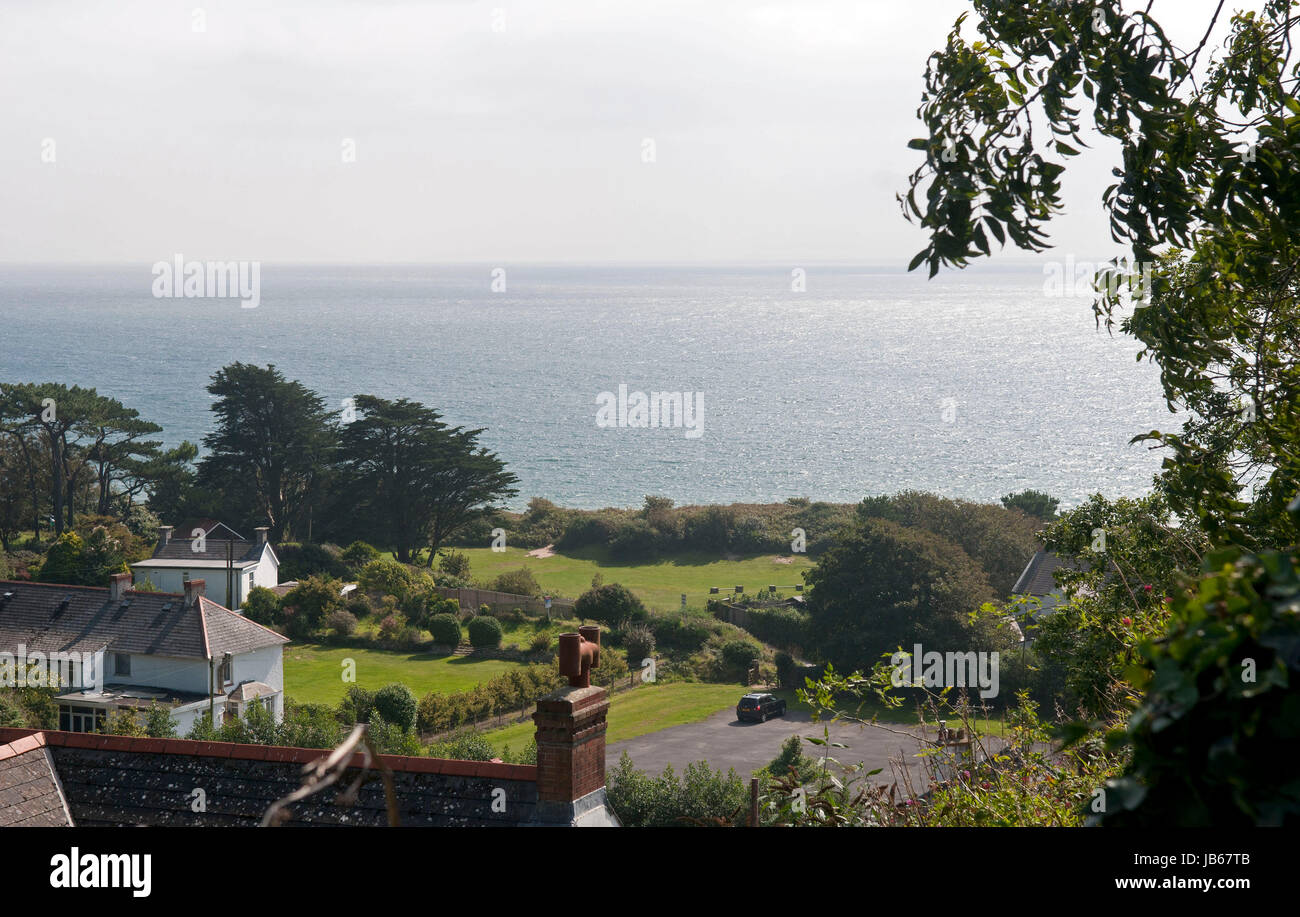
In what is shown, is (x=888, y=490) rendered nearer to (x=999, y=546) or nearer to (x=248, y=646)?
(x=999, y=546)

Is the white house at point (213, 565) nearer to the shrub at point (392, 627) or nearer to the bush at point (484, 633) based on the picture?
the shrub at point (392, 627)

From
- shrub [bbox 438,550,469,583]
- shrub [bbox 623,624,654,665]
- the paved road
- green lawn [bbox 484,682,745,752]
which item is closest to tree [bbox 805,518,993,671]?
green lawn [bbox 484,682,745,752]

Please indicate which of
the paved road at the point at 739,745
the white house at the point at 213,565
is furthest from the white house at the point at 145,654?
the paved road at the point at 739,745

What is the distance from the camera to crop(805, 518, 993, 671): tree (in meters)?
34.6

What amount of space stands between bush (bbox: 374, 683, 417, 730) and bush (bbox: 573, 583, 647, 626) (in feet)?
39.1

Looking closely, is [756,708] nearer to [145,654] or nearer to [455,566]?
[145,654]

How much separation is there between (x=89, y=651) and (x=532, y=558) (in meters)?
26.9

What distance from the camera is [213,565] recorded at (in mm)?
41469

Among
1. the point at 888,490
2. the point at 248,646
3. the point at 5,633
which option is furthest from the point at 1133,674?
the point at 888,490

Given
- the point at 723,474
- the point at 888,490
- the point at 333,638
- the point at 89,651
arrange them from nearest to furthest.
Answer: the point at 89,651, the point at 333,638, the point at 888,490, the point at 723,474

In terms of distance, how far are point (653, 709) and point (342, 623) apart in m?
13.5

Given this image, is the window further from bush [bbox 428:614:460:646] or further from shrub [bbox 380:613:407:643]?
bush [bbox 428:614:460:646]
